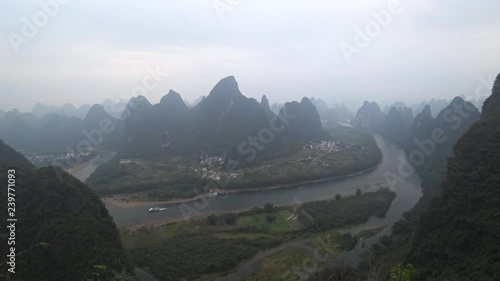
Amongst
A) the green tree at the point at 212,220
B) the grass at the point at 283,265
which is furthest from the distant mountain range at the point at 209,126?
the grass at the point at 283,265

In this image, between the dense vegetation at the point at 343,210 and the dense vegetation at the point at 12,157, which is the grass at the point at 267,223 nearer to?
the dense vegetation at the point at 343,210

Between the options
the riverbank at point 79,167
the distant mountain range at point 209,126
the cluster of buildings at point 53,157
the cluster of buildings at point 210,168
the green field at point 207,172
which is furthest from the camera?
the distant mountain range at point 209,126

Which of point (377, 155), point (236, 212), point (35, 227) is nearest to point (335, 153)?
point (377, 155)

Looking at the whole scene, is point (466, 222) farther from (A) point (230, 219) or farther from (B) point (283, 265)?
(A) point (230, 219)

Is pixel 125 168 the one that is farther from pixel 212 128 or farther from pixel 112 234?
pixel 112 234

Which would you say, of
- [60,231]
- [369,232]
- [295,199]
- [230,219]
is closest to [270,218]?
[230,219]
